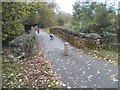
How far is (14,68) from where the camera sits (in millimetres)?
7453

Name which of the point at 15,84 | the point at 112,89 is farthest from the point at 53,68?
the point at 112,89

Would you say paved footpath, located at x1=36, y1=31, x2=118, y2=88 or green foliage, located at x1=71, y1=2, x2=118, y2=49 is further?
green foliage, located at x1=71, y1=2, x2=118, y2=49

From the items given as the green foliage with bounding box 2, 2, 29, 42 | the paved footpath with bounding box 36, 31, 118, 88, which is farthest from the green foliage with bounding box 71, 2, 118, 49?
the green foliage with bounding box 2, 2, 29, 42

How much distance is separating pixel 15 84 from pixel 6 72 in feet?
4.69

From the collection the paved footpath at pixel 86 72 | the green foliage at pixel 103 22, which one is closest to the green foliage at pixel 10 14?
the paved footpath at pixel 86 72

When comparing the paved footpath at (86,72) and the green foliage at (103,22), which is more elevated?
the green foliage at (103,22)

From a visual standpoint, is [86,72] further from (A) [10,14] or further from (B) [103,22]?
(B) [103,22]

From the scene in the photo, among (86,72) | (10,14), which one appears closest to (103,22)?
(10,14)

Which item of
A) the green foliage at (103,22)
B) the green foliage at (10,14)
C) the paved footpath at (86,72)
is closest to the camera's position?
the paved footpath at (86,72)

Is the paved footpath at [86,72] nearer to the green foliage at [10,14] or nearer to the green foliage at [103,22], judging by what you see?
the green foliage at [10,14]

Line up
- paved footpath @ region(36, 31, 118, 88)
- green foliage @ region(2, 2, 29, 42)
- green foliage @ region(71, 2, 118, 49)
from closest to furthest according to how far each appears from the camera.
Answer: paved footpath @ region(36, 31, 118, 88) → green foliage @ region(2, 2, 29, 42) → green foliage @ region(71, 2, 118, 49)

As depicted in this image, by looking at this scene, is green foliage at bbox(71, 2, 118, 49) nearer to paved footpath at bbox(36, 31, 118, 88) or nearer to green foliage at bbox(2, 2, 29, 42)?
paved footpath at bbox(36, 31, 118, 88)

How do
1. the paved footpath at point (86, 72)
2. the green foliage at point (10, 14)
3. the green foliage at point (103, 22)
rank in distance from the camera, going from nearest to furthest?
the paved footpath at point (86, 72) → the green foliage at point (10, 14) → the green foliage at point (103, 22)

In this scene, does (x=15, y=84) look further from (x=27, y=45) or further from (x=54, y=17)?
(x=54, y=17)
